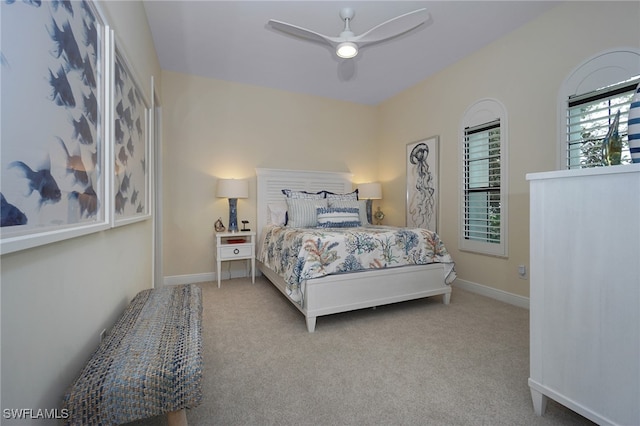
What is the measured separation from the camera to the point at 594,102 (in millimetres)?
2340

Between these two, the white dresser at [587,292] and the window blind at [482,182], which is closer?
the white dresser at [587,292]

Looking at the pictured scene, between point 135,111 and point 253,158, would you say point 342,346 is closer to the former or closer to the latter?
point 135,111

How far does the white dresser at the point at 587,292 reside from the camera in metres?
1.05

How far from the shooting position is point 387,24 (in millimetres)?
2285

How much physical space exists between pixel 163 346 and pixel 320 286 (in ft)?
4.73

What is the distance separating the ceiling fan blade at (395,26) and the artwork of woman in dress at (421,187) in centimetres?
182

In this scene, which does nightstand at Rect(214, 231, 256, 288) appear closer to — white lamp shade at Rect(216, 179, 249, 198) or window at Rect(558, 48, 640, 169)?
white lamp shade at Rect(216, 179, 249, 198)

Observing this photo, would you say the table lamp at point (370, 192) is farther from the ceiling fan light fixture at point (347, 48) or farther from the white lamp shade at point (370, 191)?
the ceiling fan light fixture at point (347, 48)

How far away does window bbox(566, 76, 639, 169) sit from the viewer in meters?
2.18

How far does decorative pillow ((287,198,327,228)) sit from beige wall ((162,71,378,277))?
2.58 feet

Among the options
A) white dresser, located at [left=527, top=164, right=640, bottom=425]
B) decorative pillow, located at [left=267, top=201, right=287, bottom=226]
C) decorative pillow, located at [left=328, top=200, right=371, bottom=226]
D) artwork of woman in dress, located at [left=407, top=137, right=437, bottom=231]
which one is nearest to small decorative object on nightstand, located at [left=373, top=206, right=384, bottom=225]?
artwork of woman in dress, located at [left=407, top=137, right=437, bottom=231]

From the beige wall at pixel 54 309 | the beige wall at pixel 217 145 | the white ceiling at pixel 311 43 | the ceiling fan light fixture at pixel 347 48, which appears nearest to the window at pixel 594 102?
the white ceiling at pixel 311 43

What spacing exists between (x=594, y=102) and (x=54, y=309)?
3.63m

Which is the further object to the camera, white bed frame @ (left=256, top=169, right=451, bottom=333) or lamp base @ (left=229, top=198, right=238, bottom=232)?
lamp base @ (left=229, top=198, right=238, bottom=232)
